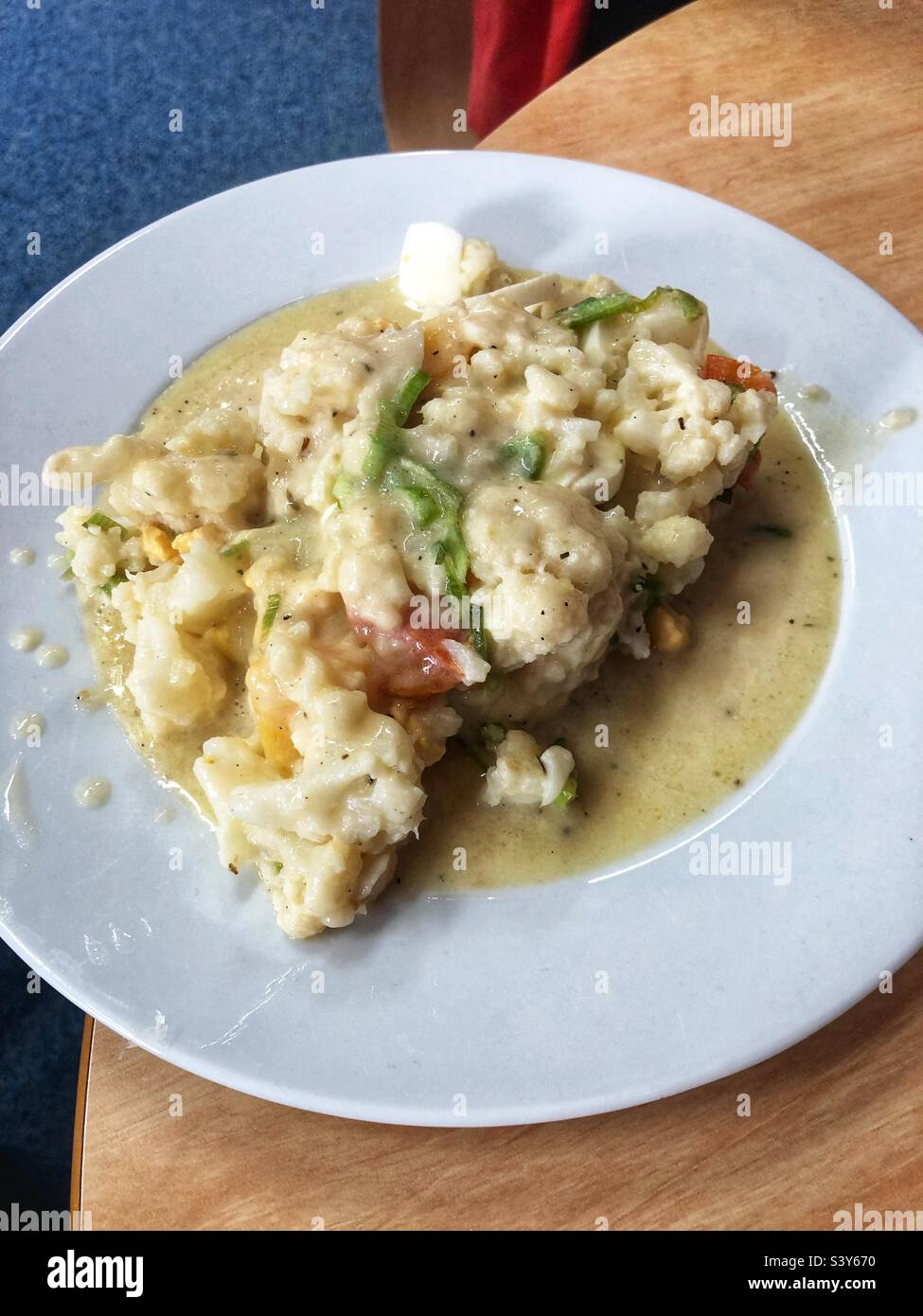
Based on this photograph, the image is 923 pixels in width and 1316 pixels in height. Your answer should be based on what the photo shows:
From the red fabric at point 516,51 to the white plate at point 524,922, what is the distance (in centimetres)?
115

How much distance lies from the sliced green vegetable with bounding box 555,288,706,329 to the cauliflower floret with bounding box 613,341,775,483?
0.09 meters

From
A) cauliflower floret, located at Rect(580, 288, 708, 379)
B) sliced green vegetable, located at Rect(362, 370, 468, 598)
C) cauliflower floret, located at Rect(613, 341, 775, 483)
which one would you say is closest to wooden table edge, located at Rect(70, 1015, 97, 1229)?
sliced green vegetable, located at Rect(362, 370, 468, 598)

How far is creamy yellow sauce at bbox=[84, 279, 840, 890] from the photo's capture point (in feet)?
5.58

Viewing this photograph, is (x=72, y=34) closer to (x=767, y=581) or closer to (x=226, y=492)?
(x=226, y=492)

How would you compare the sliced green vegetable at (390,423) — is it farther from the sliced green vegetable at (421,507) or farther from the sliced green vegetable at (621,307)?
the sliced green vegetable at (621,307)

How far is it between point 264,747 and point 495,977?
474mm

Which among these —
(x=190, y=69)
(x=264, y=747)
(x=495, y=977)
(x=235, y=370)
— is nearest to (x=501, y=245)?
(x=235, y=370)

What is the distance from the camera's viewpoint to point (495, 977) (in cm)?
156

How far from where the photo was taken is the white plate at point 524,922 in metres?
1.48

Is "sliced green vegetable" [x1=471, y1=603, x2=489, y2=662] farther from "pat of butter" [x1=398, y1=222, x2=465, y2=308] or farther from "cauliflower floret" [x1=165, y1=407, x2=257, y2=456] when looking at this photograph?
"pat of butter" [x1=398, y1=222, x2=465, y2=308]

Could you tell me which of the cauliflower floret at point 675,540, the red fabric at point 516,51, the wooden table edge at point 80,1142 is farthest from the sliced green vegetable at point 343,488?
the red fabric at point 516,51

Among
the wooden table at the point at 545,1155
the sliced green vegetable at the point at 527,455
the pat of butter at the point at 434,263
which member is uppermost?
the pat of butter at the point at 434,263

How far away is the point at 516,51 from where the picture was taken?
2.88m

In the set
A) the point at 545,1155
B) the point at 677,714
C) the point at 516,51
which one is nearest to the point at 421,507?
the point at 677,714
